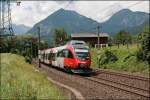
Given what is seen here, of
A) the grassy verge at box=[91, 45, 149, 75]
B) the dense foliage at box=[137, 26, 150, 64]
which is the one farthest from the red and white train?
the dense foliage at box=[137, 26, 150, 64]

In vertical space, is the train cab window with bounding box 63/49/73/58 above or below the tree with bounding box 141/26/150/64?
below

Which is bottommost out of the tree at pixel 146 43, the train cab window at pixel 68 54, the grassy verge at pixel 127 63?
the grassy verge at pixel 127 63

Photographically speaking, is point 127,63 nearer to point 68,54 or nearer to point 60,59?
point 60,59

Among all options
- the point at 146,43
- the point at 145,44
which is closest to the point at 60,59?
the point at 145,44

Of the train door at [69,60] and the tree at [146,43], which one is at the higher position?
the tree at [146,43]

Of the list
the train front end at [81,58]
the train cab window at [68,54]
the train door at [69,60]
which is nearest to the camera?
the train front end at [81,58]

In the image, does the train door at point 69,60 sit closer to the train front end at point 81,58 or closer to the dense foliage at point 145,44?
the train front end at point 81,58

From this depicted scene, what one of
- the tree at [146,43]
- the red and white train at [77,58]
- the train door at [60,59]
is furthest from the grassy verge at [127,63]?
the train door at [60,59]

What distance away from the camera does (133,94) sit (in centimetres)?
2020

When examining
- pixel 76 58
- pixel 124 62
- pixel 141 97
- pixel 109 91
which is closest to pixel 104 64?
pixel 124 62

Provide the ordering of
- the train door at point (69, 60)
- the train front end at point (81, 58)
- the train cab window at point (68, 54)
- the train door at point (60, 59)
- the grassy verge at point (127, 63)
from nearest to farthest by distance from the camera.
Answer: the train front end at point (81, 58) → the train door at point (69, 60) → the train cab window at point (68, 54) → the grassy verge at point (127, 63) → the train door at point (60, 59)

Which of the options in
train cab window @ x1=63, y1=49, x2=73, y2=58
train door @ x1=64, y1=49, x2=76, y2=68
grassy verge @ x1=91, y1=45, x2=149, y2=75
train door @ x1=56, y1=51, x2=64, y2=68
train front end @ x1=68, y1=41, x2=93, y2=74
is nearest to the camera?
train front end @ x1=68, y1=41, x2=93, y2=74

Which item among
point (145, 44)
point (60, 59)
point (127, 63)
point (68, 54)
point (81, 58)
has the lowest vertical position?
point (127, 63)

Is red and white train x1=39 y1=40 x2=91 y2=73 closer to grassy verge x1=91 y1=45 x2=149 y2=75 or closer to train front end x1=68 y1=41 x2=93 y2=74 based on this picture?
train front end x1=68 y1=41 x2=93 y2=74
